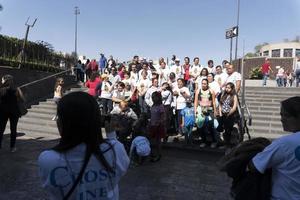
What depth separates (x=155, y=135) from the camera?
9.19 metres

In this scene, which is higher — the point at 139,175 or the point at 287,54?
the point at 287,54

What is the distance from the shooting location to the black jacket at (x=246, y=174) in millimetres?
2400

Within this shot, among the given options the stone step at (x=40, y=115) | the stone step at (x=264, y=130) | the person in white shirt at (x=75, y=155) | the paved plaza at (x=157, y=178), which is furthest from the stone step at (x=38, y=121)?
the person in white shirt at (x=75, y=155)

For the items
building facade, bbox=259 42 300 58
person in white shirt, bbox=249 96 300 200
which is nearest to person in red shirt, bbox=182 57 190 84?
person in white shirt, bbox=249 96 300 200

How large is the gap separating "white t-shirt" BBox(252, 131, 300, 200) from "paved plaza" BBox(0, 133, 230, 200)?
13.2 feet

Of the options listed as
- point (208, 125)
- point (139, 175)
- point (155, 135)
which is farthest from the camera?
point (208, 125)

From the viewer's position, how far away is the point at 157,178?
7402 millimetres

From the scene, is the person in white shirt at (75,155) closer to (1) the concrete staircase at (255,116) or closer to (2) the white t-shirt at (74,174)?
(2) the white t-shirt at (74,174)

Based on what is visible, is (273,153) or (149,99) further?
(149,99)

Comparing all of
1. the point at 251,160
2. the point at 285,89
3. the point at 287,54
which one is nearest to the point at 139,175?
the point at 251,160

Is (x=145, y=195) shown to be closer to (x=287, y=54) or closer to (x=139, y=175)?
(x=139, y=175)

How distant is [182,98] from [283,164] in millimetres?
8540

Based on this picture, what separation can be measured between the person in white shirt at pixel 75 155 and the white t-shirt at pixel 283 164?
94 centimetres

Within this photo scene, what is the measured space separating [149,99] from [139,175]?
4047mm
